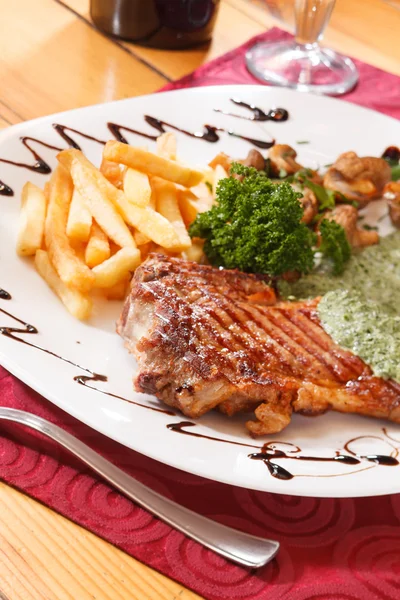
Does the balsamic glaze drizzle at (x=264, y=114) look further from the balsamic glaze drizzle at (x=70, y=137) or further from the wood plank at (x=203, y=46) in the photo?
the balsamic glaze drizzle at (x=70, y=137)

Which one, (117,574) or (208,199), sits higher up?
(208,199)

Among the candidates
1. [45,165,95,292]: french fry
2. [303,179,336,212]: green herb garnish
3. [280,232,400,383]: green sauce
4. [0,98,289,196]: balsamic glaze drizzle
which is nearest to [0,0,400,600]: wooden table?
[0,98,289,196]: balsamic glaze drizzle

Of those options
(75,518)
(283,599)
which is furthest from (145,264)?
(283,599)

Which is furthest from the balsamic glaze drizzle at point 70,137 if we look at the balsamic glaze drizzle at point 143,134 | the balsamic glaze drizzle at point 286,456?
the balsamic glaze drizzle at point 286,456

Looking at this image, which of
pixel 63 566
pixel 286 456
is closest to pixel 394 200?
pixel 286 456

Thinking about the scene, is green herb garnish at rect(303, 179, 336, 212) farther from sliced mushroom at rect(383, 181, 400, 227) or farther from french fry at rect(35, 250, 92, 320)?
french fry at rect(35, 250, 92, 320)

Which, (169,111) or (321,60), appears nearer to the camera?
(169,111)

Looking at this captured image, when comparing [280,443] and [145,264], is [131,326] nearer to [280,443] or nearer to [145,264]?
[145,264]
